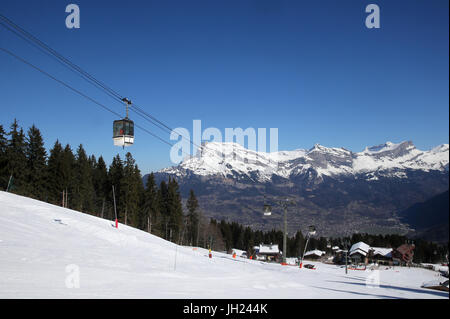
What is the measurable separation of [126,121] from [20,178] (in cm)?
4119

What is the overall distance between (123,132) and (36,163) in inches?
1686

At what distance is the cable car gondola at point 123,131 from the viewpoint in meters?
18.4

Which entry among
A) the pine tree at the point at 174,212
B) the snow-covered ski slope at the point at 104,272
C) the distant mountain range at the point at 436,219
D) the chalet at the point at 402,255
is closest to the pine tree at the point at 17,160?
the snow-covered ski slope at the point at 104,272

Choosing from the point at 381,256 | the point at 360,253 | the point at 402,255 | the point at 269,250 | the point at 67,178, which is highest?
the point at 67,178

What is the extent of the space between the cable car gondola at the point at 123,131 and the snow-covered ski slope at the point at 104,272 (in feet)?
21.3

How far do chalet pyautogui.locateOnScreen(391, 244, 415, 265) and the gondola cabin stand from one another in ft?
335

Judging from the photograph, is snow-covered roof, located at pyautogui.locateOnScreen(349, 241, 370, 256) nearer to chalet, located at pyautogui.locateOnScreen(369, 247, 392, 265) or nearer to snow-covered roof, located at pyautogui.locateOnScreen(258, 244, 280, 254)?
chalet, located at pyautogui.locateOnScreen(369, 247, 392, 265)

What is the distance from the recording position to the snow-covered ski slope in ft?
34.6

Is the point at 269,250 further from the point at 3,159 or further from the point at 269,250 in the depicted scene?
the point at 3,159

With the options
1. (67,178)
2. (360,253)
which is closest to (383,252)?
(360,253)

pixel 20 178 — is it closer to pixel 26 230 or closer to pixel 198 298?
pixel 26 230

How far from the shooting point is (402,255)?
101688mm
